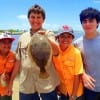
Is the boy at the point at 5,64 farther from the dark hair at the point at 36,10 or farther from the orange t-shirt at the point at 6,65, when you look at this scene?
the dark hair at the point at 36,10

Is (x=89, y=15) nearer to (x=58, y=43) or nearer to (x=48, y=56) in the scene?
(x=58, y=43)

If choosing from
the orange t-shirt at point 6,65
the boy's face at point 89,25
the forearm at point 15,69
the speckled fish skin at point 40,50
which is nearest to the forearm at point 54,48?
the speckled fish skin at point 40,50

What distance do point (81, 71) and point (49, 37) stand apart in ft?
2.12

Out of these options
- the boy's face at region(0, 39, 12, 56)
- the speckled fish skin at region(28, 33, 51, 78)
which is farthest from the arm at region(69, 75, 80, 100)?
the boy's face at region(0, 39, 12, 56)

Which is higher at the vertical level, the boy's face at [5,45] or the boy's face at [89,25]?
the boy's face at [89,25]

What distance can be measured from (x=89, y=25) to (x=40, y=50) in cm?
84

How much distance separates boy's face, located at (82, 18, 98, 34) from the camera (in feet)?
15.5

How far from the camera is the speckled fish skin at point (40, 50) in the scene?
14.2 feet

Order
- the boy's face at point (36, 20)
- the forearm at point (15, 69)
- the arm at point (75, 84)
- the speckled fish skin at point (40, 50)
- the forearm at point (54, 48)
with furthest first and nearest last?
the forearm at point (15, 69) → the boy's face at point (36, 20) → the arm at point (75, 84) → the forearm at point (54, 48) → the speckled fish skin at point (40, 50)

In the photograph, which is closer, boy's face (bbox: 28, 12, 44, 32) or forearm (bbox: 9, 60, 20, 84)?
boy's face (bbox: 28, 12, 44, 32)

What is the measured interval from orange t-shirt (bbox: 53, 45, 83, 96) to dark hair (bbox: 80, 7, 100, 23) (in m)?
0.47

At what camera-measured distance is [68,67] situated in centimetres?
473

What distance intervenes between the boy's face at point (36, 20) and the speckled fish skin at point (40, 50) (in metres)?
0.46

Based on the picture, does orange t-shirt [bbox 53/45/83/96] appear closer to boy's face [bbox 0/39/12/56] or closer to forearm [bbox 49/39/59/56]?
forearm [bbox 49/39/59/56]
